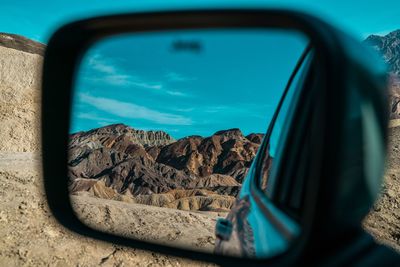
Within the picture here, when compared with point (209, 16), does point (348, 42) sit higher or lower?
lower

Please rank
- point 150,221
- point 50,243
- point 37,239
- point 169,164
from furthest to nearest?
point 169,164, point 150,221, point 37,239, point 50,243

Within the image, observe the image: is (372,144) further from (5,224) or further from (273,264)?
(5,224)

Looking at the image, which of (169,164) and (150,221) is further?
(169,164)

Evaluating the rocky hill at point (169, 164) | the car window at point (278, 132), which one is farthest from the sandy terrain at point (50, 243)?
the rocky hill at point (169, 164)

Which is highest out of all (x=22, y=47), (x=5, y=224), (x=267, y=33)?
(x=22, y=47)

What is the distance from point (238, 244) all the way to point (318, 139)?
61cm

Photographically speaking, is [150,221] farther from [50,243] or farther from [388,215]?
[388,215]

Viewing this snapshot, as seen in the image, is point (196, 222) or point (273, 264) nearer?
point (273, 264)

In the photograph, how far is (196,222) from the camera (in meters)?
8.96

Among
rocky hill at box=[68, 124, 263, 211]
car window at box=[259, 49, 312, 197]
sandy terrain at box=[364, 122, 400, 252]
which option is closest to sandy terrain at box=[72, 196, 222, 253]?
sandy terrain at box=[364, 122, 400, 252]

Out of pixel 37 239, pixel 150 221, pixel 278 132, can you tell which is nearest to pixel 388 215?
pixel 150 221

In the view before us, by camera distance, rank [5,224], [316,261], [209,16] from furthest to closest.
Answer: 1. [5,224]
2. [209,16]
3. [316,261]

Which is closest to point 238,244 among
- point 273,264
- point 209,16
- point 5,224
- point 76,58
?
point 273,264

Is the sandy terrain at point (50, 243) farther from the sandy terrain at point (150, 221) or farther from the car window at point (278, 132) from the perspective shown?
the car window at point (278, 132)
